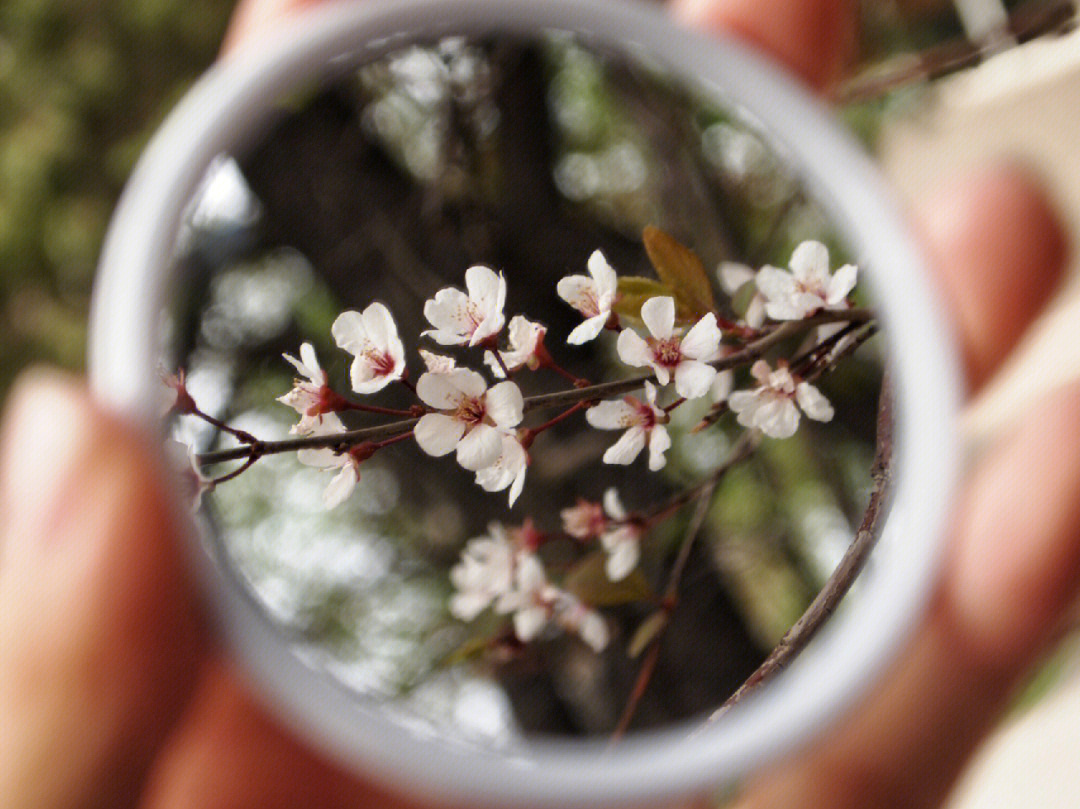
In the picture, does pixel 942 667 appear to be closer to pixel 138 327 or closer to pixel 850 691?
pixel 850 691

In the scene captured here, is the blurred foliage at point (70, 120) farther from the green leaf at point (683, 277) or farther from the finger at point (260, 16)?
the green leaf at point (683, 277)

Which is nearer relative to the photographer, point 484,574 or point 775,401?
point 775,401

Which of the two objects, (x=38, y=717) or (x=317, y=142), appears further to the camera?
(x=317, y=142)

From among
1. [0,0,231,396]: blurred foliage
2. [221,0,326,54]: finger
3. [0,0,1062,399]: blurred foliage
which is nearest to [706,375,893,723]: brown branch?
[221,0,326,54]: finger

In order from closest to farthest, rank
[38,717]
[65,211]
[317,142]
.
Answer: [38,717]
[317,142]
[65,211]

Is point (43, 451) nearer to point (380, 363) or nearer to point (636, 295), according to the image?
point (380, 363)

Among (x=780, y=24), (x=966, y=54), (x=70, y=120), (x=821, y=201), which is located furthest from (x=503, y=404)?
(x=70, y=120)

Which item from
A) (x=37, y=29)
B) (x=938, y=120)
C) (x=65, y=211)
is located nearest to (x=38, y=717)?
(x=65, y=211)
